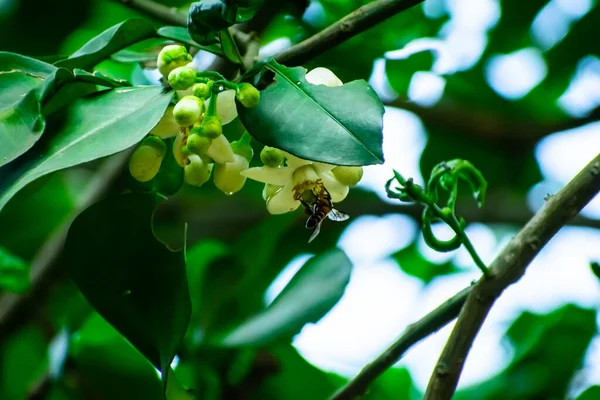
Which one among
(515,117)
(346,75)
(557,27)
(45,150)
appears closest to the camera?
(45,150)

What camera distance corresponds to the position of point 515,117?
180cm

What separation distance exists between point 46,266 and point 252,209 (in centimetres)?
61

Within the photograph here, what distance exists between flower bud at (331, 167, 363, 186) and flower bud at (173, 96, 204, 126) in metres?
0.14

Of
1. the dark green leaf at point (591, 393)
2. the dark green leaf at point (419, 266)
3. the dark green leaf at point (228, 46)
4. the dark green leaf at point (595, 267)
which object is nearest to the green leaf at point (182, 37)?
the dark green leaf at point (228, 46)

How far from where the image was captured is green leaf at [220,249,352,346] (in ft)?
3.31

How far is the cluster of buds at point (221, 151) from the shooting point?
0.67 metres

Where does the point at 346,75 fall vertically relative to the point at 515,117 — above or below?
above

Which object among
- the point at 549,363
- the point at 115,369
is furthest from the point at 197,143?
the point at 549,363

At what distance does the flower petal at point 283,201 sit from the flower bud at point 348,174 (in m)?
0.05

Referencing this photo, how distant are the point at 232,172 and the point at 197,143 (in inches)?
3.8

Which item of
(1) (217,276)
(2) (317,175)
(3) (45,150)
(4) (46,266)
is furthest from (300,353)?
(3) (45,150)

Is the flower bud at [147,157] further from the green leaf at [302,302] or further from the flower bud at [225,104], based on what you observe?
the green leaf at [302,302]

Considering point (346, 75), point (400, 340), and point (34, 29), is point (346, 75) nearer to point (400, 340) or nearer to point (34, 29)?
point (400, 340)

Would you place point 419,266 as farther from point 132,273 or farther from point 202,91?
point 202,91
